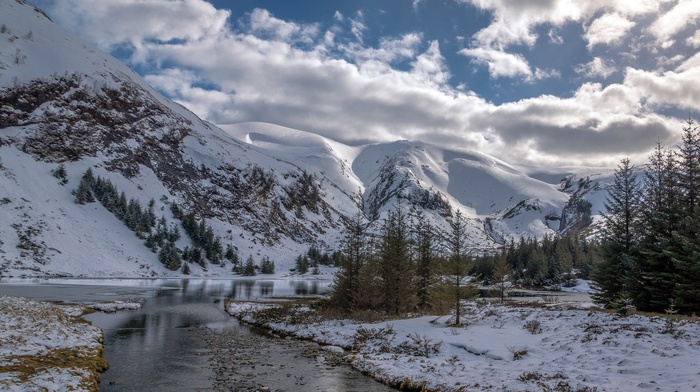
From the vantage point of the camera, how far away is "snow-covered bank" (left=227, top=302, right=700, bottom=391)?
619 inches

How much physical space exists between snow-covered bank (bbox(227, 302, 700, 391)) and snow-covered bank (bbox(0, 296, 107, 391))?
13407mm

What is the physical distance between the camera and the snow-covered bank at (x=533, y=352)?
51.6ft

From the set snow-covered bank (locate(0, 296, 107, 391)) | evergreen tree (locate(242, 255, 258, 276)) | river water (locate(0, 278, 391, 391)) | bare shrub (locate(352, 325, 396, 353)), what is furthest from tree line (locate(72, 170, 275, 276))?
bare shrub (locate(352, 325, 396, 353))

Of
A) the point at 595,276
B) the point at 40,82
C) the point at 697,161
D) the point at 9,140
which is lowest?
the point at 595,276

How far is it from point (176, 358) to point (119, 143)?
195237 millimetres

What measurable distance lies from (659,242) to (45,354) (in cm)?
3875

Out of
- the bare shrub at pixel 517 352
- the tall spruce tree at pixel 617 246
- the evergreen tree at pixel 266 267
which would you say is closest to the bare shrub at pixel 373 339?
the bare shrub at pixel 517 352

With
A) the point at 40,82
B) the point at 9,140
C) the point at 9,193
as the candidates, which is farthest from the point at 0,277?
the point at 40,82

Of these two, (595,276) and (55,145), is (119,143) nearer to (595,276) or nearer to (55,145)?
(55,145)

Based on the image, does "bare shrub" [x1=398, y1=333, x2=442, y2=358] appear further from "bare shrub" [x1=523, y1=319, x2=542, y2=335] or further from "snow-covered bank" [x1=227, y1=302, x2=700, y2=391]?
"bare shrub" [x1=523, y1=319, x2=542, y2=335]

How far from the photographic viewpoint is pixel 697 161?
32.8 metres

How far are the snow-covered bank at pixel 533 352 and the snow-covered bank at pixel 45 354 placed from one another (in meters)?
13.4

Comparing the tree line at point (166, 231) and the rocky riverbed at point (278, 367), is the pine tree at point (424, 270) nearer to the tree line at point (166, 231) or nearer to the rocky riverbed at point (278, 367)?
the rocky riverbed at point (278, 367)

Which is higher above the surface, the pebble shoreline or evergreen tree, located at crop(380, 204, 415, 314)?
evergreen tree, located at crop(380, 204, 415, 314)
